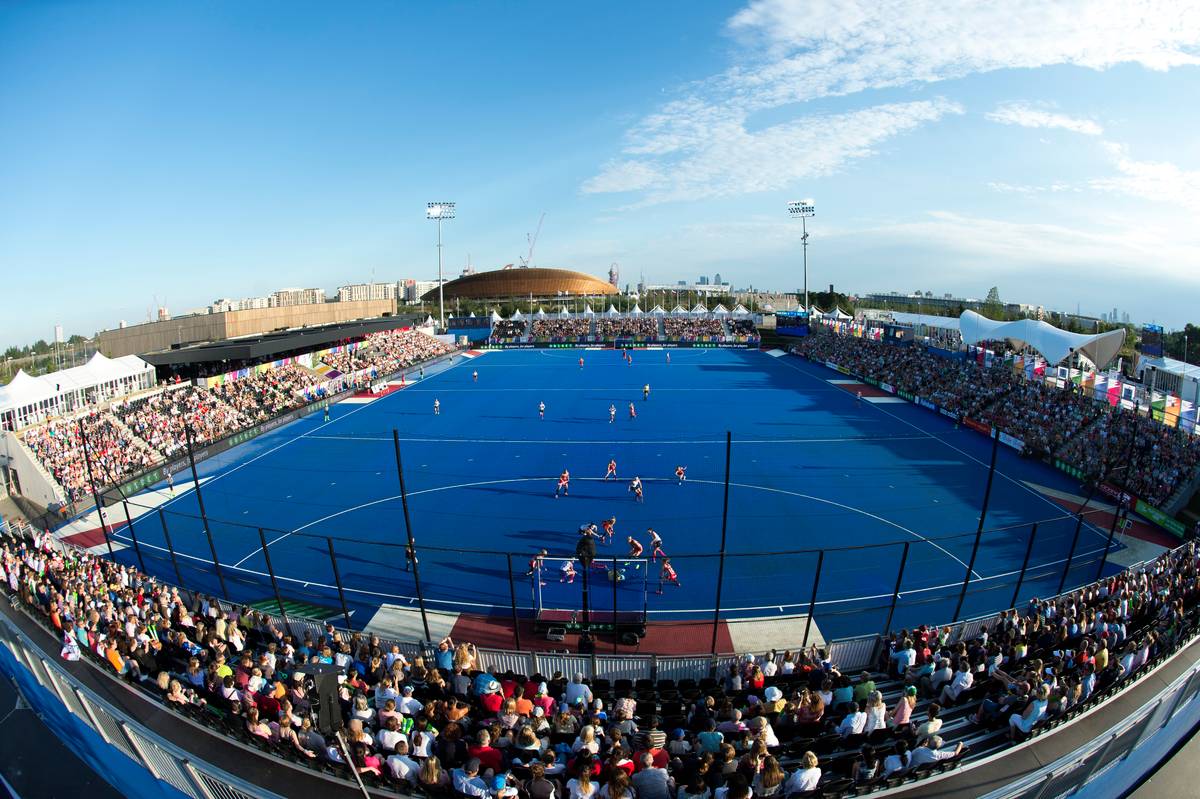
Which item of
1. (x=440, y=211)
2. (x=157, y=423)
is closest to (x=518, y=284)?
(x=440, y=211)

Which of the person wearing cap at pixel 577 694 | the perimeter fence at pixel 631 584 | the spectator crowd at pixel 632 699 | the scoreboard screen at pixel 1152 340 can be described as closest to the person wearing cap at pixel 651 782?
the spectator crowd at pixel 632 699

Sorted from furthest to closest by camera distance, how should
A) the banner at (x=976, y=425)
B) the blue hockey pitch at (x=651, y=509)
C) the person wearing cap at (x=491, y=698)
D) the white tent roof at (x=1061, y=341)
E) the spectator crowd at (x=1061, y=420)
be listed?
1. the white tent roof at (x=1061, y=341)
2. the banner at (x=976, y=425)
3. the spectator crowd at (x=1061, y=420)
4. the blue hockey pitch at (x=651, y=509)
5. the person wearing cap at (x=491, y=698)

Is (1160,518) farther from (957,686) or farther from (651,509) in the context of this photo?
(957,686)

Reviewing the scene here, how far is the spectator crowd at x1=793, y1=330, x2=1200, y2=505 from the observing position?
25250 mm

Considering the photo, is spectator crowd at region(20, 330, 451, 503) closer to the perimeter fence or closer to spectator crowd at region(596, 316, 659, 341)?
the perimeter fence

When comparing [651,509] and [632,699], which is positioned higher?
[632,699]

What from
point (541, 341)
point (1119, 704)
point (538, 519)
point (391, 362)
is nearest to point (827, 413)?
point (538, 519)

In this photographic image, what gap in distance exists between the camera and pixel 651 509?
Result: 24.6m

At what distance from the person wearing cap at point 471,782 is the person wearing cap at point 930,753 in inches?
202

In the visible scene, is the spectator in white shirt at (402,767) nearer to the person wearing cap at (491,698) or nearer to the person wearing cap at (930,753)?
the person wearing cap at (491,698)

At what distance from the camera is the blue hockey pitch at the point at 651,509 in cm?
1798

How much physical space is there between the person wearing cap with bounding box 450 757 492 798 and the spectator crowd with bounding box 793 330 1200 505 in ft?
54.9

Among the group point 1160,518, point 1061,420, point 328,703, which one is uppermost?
point 328,703

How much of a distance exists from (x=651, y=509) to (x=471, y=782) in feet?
57.8
